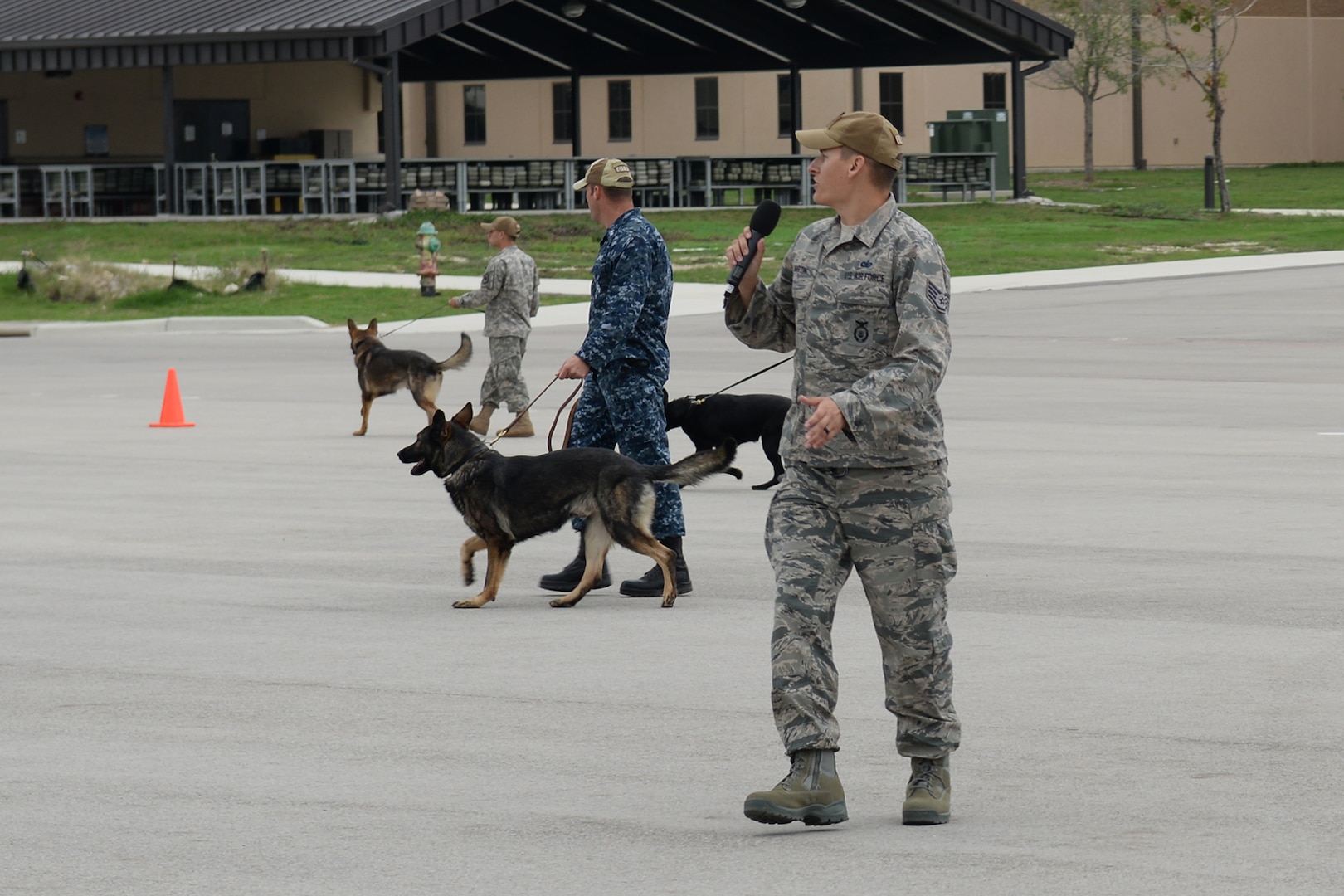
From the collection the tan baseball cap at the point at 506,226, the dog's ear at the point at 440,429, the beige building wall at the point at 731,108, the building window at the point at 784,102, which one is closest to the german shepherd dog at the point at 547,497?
the dog's ear at the point at 440,429

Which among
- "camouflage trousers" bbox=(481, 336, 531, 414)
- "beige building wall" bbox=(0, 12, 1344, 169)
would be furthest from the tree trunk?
"camouflage trousers" bbox=(481, 336, 531, 414)

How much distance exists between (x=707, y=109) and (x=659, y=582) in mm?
53789

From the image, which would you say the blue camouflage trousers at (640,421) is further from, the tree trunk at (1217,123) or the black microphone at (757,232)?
the tree trunk at (1217,123)

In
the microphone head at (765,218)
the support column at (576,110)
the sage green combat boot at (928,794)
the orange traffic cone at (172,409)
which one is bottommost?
the sage green combat boot at (928,794)

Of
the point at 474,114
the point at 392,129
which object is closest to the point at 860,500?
the point at 392,129

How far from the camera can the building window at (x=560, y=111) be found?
62.6 meters

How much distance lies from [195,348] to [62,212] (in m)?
21.4

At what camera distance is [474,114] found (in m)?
63.5

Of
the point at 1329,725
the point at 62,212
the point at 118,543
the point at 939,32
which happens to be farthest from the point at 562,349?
the point at 939,32

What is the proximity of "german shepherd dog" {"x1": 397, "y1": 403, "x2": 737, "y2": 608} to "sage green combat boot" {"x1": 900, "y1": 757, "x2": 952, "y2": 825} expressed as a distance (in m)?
3.20

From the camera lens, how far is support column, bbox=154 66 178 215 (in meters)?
42.5

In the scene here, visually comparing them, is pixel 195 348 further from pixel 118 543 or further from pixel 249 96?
pixel 249 96

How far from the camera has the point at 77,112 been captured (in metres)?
49.8

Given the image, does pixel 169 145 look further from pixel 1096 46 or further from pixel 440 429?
pixel 440 429
